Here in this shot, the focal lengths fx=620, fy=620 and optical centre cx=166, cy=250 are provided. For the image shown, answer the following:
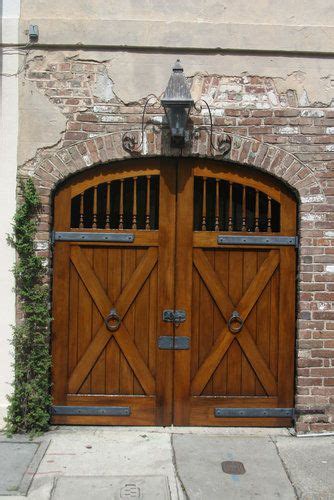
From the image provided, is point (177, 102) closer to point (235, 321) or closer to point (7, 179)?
point (7, 179)

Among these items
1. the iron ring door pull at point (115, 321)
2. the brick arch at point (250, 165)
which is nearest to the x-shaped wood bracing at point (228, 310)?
the brick arch at point (250, 165)

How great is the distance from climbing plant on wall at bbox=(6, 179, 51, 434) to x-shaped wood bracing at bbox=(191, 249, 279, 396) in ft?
4.44

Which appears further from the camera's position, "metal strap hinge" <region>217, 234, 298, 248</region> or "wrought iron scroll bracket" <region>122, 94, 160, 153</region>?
"metal strap hinge" <region>217, 234, 298, 248</region>

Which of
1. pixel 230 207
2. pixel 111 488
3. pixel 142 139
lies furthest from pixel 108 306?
pixel 111 488

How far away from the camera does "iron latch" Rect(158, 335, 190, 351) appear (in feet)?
18.1

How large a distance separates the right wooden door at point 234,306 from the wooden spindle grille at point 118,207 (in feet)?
0.84

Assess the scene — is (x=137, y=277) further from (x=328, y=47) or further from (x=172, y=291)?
(x=328, y=47)

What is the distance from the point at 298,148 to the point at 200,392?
7.68 ft

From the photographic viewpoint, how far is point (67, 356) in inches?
218

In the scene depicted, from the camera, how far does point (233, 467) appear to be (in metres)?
4.76

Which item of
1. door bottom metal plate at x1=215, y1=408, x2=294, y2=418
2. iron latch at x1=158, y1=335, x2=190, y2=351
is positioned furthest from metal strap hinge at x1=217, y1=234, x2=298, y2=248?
door bottom metal plate at x1=215, y1=408, x2=294, y2=418

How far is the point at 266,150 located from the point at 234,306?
4.63 feet

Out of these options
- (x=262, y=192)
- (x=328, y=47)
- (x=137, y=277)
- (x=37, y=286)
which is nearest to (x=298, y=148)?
(x=262, y=192)

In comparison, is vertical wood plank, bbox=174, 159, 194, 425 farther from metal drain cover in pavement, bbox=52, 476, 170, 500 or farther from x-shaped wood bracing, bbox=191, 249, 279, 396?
metal drain cover in pavement, bbox=52, 476, 170, 500
